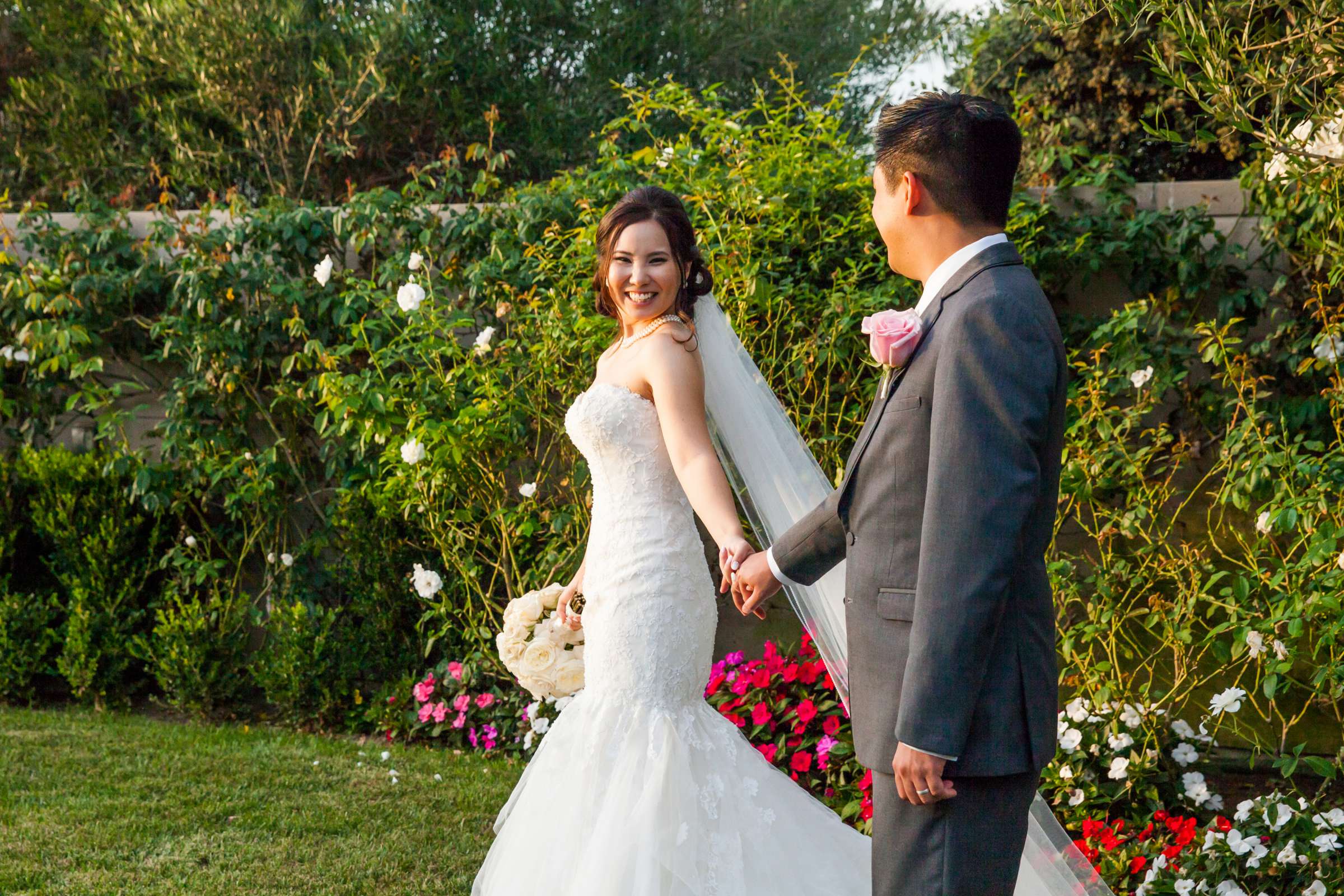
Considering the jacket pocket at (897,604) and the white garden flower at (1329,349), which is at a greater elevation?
the white garden flower at (1329,349)

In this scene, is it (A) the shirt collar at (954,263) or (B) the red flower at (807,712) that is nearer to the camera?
(A) the shirt collar at (954,263)

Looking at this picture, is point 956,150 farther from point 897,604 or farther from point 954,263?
point 897,604

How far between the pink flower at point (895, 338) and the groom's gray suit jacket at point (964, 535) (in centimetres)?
2

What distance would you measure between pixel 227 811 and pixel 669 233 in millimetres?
2511

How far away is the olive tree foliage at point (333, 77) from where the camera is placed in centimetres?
781

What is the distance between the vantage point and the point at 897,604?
1.61 meters

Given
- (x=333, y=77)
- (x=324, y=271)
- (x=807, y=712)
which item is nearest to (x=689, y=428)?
(x=807, y=712)

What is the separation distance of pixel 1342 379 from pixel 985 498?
2.37 meters

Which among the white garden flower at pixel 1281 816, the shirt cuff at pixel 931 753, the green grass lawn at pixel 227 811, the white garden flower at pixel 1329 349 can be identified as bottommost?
the green grass lawn at pixel 227 811

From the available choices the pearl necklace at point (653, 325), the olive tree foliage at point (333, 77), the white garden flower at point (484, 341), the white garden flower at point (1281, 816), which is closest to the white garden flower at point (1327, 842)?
the white garden flower at point (1281, 816)

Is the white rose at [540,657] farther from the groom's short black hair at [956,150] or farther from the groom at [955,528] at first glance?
the groom's short black hair at [956,150]

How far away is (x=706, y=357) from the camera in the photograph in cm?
259

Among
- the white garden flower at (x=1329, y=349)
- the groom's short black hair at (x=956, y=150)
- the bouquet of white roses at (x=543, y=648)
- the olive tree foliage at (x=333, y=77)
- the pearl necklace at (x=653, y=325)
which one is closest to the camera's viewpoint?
the groom's short black hair at (x=956, y=150)

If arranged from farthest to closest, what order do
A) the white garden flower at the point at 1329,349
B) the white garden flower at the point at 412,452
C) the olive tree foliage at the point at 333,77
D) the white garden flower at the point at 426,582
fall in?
1. the olive tree foliage at the point at 333,77
2. the white garden flower at the point at 426,582
3. the white garden flower at the point at 412,452
4. the white garden flower at the point at 1329,349
